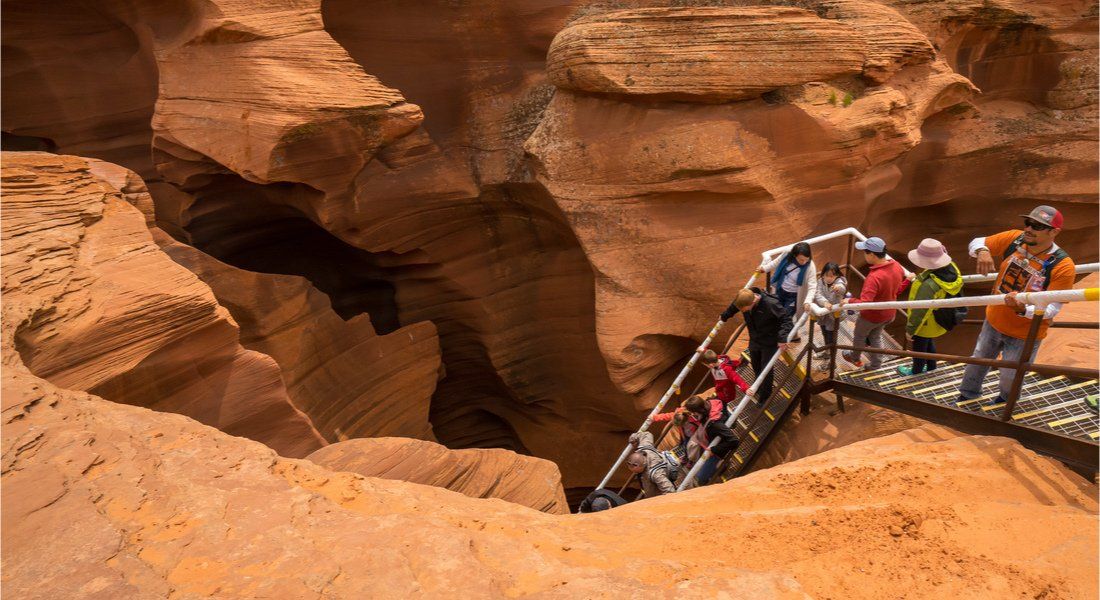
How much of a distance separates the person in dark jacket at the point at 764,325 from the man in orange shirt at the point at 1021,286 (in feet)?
4.87

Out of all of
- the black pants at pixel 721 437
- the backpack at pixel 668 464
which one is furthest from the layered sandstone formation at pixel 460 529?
the backpack at pixel 668 464

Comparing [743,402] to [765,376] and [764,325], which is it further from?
[764,325]

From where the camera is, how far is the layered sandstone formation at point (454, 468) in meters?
4.90

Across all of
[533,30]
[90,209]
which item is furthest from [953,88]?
[90,209]

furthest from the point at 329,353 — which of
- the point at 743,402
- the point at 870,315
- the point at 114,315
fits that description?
the point at 870,315

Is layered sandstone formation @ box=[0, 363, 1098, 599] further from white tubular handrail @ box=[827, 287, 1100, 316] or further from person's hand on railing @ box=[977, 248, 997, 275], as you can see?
person's hand on railing @ box=[977, 248, 997, 275]

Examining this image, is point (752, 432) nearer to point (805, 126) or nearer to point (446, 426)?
point (805, 126)

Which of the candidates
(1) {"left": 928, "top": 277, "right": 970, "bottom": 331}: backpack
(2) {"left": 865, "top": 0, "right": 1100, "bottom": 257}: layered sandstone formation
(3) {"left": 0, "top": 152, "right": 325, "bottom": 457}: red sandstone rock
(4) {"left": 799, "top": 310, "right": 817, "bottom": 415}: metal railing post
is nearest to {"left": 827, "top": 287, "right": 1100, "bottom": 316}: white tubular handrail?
(4) {"left": 799, "top": 310, "right": 817, "bottom": 415}: metal railing post

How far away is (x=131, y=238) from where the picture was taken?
5.18 metres

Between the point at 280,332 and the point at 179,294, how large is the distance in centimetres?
399

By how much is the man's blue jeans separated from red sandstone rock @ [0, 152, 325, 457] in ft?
16.8

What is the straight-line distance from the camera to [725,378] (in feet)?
20.0

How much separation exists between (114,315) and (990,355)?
5881 millimetres

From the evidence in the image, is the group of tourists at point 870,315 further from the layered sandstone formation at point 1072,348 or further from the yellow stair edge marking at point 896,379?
the layered sandstone formation at point 1072,348
